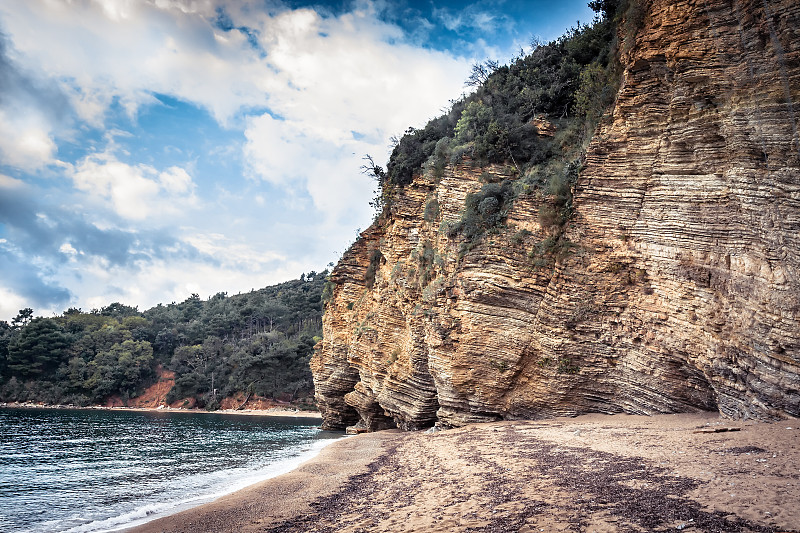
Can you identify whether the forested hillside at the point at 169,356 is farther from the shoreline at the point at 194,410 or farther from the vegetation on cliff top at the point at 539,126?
the vegetation on cliff top at the point at 539,126

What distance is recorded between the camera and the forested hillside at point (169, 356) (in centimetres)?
7062

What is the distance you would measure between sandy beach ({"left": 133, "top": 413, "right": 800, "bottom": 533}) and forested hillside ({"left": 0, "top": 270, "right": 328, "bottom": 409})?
5994 centimetres

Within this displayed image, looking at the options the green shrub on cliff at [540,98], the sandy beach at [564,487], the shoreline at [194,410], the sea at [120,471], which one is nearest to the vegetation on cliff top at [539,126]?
the green shrub on cliff at [540,98]

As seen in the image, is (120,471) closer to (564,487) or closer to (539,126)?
(564,487)

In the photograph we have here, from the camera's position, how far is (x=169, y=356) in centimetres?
8806

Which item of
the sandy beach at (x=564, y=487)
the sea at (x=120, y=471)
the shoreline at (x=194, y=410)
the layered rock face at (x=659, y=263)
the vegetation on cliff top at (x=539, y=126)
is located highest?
the vegetation on cliff top at (x=539, y=126)

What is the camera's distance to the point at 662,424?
11.8 m

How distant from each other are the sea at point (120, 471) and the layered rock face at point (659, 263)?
10.2 metres

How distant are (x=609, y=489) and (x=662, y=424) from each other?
21.8 ft

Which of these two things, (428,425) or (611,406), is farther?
(428,425)

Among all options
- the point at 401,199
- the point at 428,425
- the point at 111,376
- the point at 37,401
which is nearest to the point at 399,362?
the point at 428,425

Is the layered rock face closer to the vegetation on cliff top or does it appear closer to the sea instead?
the vegetation on cliff top

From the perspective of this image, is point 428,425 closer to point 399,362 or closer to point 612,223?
point 399,362

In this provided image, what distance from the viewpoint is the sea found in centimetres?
1189
